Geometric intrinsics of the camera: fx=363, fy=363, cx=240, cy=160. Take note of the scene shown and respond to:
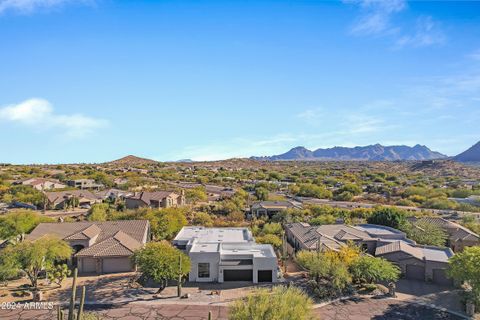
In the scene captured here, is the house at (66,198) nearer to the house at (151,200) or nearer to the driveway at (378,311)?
the house at (151,200)

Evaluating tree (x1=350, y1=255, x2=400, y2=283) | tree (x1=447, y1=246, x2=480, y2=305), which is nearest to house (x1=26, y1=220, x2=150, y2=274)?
tree (x1=350, y1=255, x2=400, y2=283)

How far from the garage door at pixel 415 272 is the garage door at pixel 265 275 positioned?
14.3m

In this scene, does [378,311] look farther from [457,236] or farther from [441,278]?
[457,236]

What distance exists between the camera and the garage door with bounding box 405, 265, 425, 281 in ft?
120

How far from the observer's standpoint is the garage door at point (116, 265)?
37.3 meters

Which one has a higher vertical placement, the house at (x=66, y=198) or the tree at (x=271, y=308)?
the house at (x=66, y=198)

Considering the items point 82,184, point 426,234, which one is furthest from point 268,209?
point 82,184

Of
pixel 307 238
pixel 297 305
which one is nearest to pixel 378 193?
pixel 307 238

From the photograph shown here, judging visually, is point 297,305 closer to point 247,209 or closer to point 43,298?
point 43,298

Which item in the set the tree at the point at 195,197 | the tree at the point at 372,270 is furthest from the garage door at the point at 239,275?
the tree at the point at 195,197

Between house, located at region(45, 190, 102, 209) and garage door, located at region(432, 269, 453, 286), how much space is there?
221 feet

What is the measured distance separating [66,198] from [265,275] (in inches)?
2299

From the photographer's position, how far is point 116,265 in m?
37.4

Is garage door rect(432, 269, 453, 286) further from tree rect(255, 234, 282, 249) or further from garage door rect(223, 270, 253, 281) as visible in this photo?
garage door rect(223, 270, 253, 281)
